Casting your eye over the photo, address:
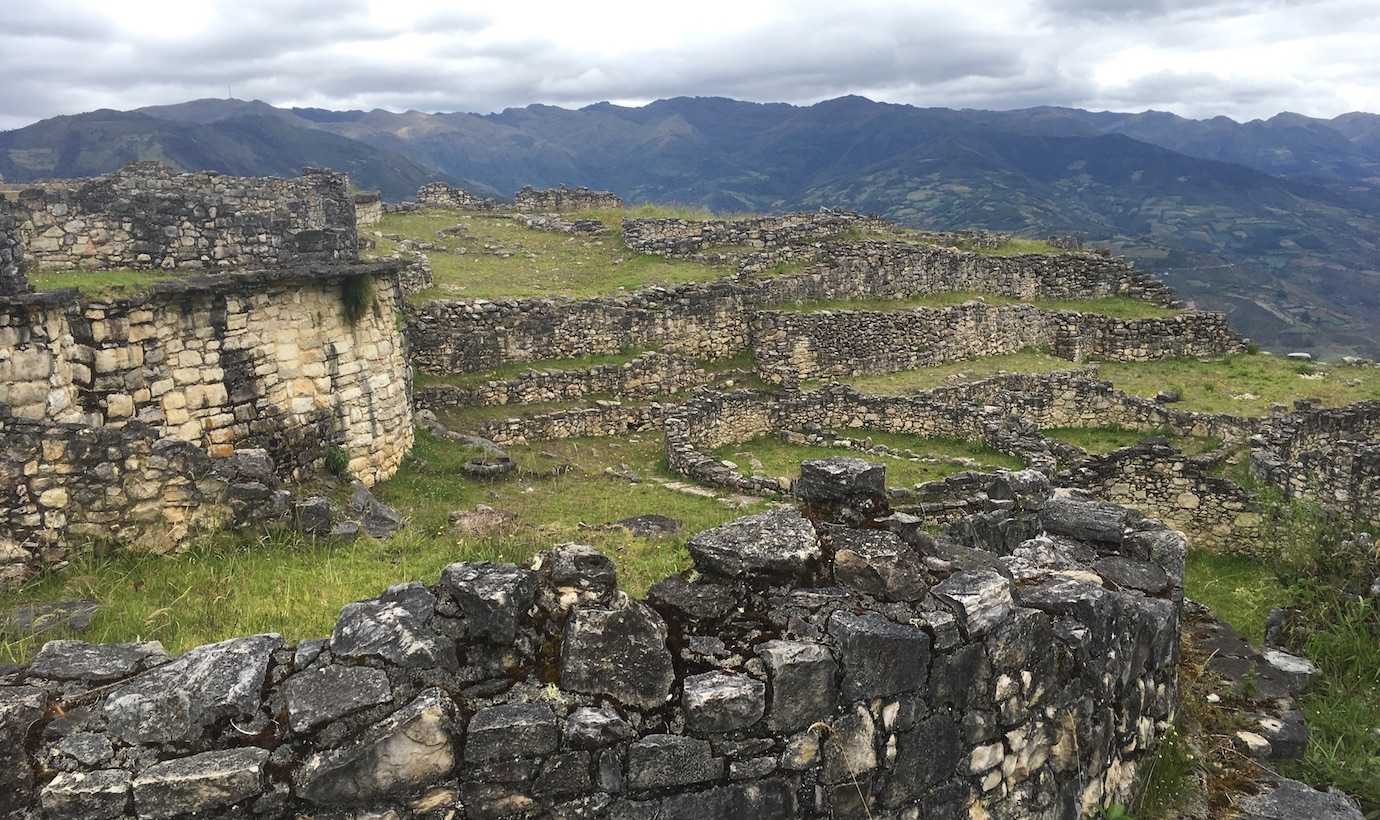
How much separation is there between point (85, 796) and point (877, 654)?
3.59 m

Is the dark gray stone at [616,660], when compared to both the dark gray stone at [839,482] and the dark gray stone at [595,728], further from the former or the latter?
the dark gray stone at [839,482]

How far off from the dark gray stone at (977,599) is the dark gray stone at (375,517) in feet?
18.9

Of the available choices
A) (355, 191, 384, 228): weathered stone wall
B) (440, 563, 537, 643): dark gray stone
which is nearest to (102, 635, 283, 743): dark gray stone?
(440, 563, 537, 643): dark gray stone

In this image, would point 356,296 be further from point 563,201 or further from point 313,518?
point 563,201

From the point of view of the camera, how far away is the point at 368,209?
31.9m

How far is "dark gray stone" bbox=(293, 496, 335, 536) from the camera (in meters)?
8.00

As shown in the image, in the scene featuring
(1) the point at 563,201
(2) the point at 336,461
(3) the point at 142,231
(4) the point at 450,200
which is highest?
(4) the point at 450,200

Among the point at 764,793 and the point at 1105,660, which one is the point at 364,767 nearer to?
the point at 764,793

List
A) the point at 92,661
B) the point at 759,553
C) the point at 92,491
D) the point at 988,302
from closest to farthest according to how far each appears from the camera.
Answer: the point at 92,661, the point at 759,553, the point at 92,491, the point at 988,302

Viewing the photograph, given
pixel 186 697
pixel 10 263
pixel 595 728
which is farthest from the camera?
pixel 10 263

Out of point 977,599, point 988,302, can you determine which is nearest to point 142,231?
point 977,599

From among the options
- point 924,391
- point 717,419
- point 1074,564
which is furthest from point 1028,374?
point 1074,564

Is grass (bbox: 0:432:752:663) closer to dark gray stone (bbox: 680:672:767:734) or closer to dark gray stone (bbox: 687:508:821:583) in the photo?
dark gray stone (bbox: 687:508:821:583)

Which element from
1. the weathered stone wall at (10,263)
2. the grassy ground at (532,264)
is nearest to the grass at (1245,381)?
the grassy ground at (532,264)
